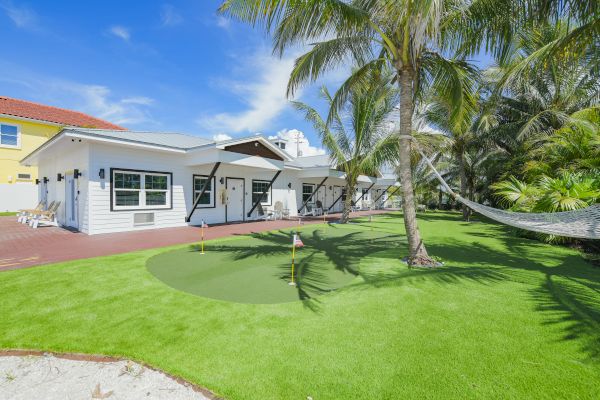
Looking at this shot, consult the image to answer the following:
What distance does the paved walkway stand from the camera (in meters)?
7.03

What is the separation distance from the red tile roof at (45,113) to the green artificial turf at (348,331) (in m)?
22.4

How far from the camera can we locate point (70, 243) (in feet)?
29.1

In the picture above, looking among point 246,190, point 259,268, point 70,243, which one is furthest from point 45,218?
point 259,268

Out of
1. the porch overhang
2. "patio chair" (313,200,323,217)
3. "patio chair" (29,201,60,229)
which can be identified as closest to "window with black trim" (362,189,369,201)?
"patio chair" (313,200,323,217)

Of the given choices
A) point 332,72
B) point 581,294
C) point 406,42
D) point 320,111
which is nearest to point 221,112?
point 320,111

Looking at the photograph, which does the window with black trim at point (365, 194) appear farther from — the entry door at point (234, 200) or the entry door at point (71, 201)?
the entry door at point (71, 201)

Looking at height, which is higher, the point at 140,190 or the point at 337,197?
the point at 140,190

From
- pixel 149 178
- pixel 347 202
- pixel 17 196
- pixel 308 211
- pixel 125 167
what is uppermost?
pixel 125 167

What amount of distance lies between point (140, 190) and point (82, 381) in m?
10.6

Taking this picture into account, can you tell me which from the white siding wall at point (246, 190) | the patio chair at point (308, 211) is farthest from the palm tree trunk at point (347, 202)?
the patio chair at point (308, 211)

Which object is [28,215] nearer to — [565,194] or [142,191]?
[142,191]

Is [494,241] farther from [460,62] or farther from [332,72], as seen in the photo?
[332,72]

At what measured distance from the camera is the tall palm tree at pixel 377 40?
518 cm

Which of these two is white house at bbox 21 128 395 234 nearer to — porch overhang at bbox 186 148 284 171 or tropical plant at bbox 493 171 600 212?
porch overhang at bbox 186 148 284 171
